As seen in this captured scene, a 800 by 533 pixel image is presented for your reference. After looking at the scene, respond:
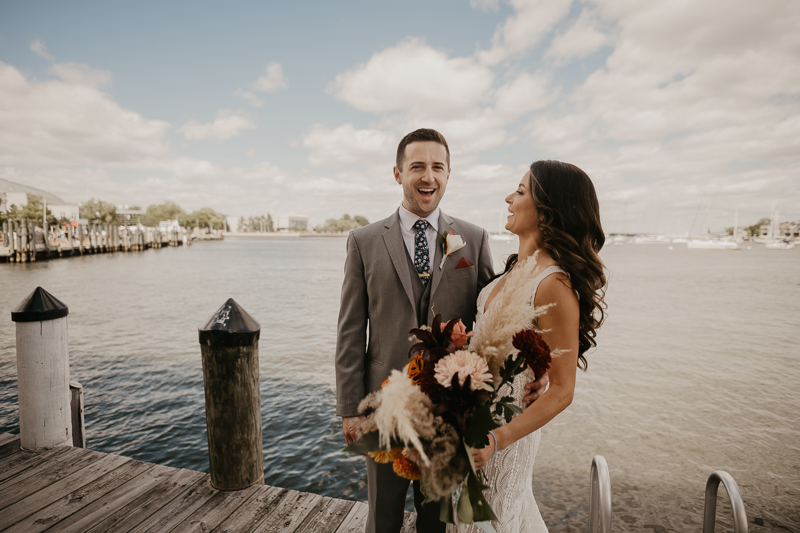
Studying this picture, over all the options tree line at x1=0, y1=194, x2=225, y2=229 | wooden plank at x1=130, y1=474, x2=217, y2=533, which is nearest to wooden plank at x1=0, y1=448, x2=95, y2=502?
wooden plank at x1=130, y1=474, x2=217, y2=533

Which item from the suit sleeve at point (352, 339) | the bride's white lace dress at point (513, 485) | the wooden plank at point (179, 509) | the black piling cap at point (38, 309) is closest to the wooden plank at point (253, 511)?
the wooden plank at point (179, 509)

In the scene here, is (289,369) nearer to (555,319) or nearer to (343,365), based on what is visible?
(343,365)

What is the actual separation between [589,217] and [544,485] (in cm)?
557

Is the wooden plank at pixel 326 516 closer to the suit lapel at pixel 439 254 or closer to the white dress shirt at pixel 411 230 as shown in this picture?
the suit lapel at pixel 439 254

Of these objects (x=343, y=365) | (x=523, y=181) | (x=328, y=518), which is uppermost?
(x=523, y=181)

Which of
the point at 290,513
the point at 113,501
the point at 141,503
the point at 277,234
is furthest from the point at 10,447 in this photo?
the point at 277,234

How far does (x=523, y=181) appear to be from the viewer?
227 centimetres

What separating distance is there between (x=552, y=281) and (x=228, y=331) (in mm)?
2232

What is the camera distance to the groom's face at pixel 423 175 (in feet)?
8.28

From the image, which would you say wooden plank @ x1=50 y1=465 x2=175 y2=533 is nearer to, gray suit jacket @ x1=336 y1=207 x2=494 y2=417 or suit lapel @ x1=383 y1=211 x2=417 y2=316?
gray suit jacket @ x1=336 y1=207 x2=494 y2=417

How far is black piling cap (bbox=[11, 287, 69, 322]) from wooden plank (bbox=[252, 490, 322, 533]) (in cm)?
239

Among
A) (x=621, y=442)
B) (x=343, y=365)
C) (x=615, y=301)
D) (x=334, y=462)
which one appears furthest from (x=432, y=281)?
(x=615, y=301)

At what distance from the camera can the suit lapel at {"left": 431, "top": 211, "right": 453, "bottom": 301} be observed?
7.98ft

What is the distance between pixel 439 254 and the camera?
253cm
